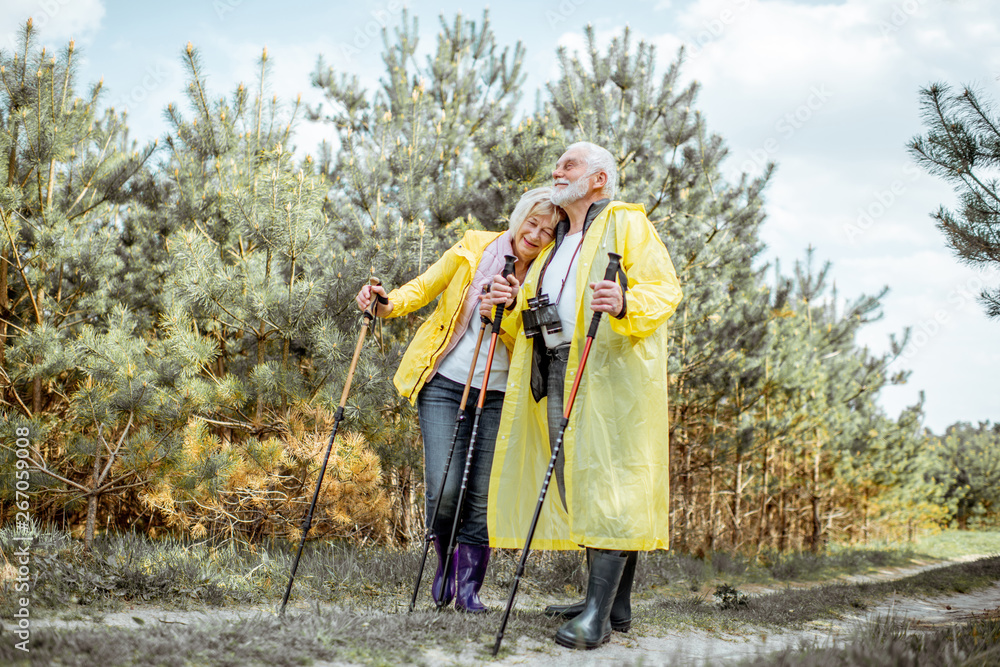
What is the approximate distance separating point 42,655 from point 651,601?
12.2ft

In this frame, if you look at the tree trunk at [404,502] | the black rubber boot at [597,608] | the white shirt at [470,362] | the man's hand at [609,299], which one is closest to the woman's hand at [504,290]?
the white shirt at [470,362]

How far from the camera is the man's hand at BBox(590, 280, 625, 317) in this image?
2447 millimetres

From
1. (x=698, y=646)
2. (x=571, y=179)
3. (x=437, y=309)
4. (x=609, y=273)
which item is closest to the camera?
(x=609, y=273)

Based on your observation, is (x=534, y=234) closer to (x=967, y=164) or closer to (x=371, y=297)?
(x=371, y=297)

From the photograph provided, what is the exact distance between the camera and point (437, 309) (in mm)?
3215

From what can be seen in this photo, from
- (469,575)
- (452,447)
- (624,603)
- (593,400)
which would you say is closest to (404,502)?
(469,575)

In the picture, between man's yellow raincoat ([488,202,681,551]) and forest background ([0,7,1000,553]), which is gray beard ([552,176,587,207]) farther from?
forest background ([0,7,1000,553])

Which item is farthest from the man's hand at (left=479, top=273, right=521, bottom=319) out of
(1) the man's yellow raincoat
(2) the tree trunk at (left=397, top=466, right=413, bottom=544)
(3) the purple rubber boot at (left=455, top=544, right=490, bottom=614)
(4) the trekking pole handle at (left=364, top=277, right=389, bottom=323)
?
(2) the tree trunk at (left=397, top=466, right=413, bottom=544)

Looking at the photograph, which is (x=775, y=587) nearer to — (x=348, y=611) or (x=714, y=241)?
(x=714, y=241)

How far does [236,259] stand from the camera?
16.8 feet

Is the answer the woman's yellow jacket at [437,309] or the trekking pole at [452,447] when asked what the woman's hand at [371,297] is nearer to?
the woman's yellow jacket at [437,309]

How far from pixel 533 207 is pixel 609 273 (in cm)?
73

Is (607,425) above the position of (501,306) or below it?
below

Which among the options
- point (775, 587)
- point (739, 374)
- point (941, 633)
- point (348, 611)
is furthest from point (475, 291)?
point (739, 374)
